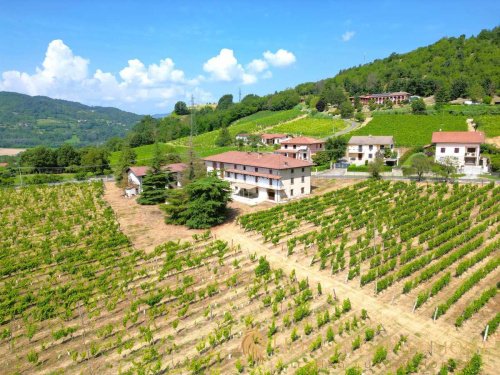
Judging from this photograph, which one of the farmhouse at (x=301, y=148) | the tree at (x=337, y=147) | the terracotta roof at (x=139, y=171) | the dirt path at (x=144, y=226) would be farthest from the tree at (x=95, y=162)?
the tree at (x=337, y=147)

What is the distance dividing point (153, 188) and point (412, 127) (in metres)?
62.9

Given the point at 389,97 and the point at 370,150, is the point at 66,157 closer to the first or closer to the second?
the point at 370,150

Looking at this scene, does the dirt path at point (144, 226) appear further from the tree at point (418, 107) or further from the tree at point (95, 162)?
the tree at point (418, 107)

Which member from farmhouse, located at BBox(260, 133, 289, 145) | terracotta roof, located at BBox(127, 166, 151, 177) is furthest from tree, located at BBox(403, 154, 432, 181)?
farmhouse, located at BBox(260, 133, 289, 145)

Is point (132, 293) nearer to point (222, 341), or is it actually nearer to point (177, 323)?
point (177, 323)

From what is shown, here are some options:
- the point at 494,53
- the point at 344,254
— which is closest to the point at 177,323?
the point at 344,254

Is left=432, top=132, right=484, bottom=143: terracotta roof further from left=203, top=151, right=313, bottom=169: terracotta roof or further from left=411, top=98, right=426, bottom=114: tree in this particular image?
left=411, top=98, right=426, bottom=114: tree

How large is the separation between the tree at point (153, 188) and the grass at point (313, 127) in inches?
2059

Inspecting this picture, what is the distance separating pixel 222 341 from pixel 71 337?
8389 millimetres

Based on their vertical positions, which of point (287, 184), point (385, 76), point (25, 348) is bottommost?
point (25, 348)

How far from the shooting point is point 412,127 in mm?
82000

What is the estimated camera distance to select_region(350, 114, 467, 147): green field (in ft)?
239

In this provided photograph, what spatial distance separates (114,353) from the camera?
58.1 ft

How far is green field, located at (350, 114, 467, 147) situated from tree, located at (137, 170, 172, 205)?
48.1 metres
